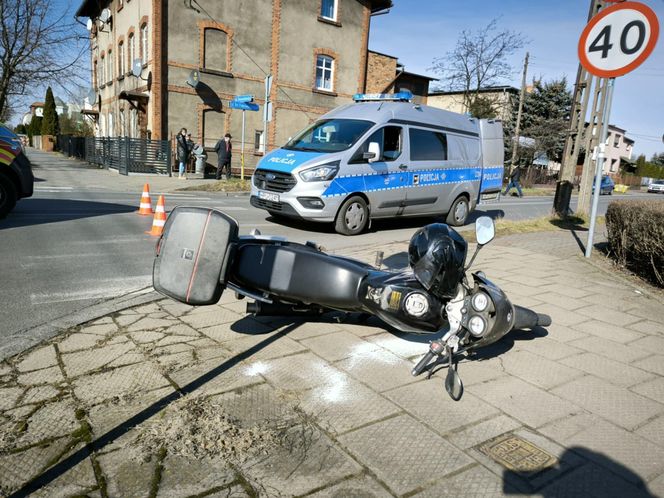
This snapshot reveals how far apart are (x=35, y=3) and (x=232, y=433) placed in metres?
30.6

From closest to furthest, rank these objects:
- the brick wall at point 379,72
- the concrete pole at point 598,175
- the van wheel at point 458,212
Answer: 1. the concrete pole at point 598,175
2. the van wheel at point 458,212
3. the brick wall at point 379,72

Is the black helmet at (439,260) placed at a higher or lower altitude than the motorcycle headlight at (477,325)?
higher

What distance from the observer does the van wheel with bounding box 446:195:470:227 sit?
Answer: 1139 cm

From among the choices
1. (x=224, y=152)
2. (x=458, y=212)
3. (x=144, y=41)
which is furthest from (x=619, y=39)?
(x=144, y=41)

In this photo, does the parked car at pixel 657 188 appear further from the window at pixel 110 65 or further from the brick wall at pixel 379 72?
the window at pixel 110 65

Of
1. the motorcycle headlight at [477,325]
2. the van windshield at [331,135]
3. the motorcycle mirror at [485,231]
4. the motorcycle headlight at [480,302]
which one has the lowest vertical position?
the motorcycle headlight at [477,325]

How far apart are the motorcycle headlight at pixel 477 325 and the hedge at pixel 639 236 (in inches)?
150

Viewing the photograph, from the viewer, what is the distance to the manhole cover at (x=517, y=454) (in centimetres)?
242

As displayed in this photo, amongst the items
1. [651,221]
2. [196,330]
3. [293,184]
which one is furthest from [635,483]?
[293,184]

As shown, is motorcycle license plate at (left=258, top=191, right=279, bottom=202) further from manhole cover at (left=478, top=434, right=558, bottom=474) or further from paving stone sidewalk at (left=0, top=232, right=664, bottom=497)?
manhole cover at (left=478, top=434, right=558, bottom=474)

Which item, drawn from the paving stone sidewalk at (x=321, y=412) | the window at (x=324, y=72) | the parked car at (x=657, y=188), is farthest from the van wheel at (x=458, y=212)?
the parked car at (x=657, y=188)

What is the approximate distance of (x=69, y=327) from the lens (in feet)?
13.4

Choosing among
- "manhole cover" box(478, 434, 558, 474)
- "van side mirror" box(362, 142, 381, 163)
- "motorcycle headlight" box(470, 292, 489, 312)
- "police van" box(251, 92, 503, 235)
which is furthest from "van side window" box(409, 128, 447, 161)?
"manhole cover" box(478, 434, 558, 474)

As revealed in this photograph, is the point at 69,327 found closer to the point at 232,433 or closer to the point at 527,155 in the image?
the point at 232,433
